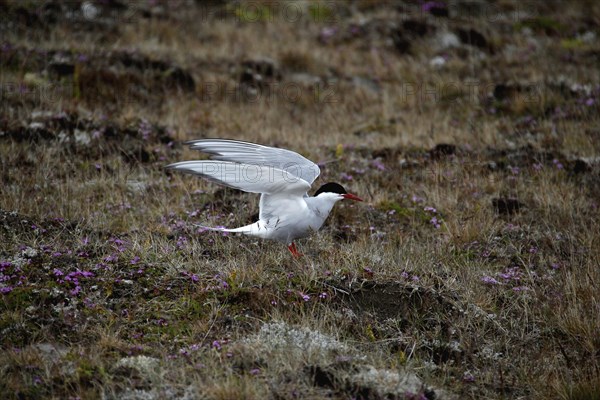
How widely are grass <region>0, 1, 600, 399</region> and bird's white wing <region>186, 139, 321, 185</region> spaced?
28.6 inches

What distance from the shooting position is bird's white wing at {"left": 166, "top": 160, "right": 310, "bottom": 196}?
484 centimetres

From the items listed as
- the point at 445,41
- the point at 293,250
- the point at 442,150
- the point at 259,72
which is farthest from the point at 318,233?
the point at 445,41

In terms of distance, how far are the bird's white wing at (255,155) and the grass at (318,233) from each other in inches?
28.6

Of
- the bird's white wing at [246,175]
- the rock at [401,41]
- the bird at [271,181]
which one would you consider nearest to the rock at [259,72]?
the rock at [401,41]

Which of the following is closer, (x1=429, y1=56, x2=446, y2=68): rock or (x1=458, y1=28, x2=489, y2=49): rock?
(x1=429, y1=56, x2=446, y2=68): rock

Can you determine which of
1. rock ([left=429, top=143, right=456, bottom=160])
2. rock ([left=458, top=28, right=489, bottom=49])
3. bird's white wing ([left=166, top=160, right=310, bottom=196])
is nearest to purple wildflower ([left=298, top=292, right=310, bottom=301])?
bird's white wing ([left=166, top=160, right=310, bottom=196])

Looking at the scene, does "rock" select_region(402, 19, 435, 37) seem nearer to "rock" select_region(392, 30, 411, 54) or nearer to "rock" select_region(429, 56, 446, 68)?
"rock" select_region(392, 30, 411, 54)

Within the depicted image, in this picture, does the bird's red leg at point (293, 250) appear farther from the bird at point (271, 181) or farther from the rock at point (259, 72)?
the rock at point (259, 72)

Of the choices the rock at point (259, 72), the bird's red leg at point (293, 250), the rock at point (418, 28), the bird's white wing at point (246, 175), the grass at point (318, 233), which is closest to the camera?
the grass at point (318, 233)

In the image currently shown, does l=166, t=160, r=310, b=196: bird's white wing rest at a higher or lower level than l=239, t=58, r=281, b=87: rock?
higher

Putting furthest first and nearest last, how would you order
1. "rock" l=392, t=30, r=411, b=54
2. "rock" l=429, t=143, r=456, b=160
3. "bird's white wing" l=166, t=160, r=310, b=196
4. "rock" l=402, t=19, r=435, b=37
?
"rock" l=402, t=19, r=435, b=37, "rock" l=392, t=30, r=411, b=54, "rock" l=429, t=143, r=456, b=160, "bird's white wing" l=166, t=160, r=310, b=196

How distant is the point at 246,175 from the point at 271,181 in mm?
240

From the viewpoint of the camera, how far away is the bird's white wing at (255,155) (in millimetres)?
5040

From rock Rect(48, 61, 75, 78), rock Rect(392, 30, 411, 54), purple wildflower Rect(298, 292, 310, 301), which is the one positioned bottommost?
purple wildflower Rect(298, 292, 310, 301)
